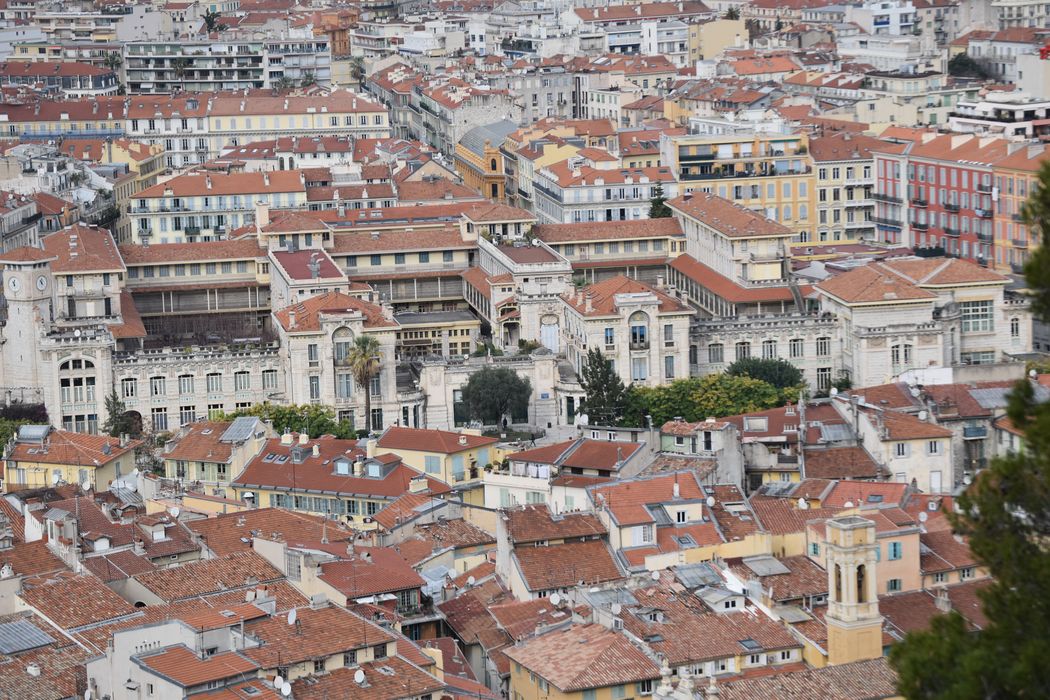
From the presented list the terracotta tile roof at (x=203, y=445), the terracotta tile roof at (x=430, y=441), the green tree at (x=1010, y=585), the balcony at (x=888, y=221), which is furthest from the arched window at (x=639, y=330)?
the green tree at (x=1010, y=585)

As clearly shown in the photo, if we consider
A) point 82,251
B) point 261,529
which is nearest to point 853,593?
point 261,529

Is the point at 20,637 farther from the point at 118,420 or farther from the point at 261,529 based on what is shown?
the point at 118,420

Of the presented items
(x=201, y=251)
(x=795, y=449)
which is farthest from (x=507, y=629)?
(x=201, y=251)

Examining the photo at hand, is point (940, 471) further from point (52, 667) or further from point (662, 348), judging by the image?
point (52, 667)

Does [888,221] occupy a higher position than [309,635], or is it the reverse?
[309,635]

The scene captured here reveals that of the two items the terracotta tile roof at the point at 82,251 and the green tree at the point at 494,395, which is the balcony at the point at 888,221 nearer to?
the green tree at the point at 494,395

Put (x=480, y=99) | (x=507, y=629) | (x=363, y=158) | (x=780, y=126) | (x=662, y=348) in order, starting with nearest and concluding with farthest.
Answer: (x=507, y=629) < (x=662, y=348) < (x=780, y=126) < (x=363, y=158) < (x=480, y=99)

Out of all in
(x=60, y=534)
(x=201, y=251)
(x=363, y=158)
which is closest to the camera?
(x=60, y=534)
